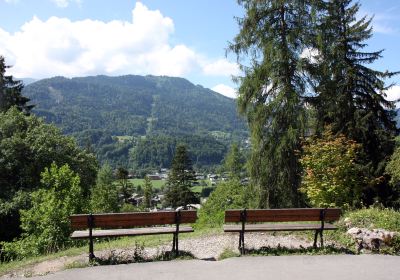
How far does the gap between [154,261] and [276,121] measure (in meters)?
10.2

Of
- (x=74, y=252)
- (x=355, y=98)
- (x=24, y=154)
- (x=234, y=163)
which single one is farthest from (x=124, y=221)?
(x=234, y=163)

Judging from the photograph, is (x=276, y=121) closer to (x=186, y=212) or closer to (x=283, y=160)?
(x=283, y=160)

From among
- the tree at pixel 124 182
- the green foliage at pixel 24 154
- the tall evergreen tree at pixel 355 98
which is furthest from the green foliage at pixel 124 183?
the tall evergreen tree at pixel 355 98

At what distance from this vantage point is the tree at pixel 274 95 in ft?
54.1

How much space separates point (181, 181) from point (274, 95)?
39.8m

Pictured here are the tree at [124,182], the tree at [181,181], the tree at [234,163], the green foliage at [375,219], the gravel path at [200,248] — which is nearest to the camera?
the gravel path at [200,248]

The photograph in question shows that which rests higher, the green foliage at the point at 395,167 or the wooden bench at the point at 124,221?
the green foliage at the point at 395,167

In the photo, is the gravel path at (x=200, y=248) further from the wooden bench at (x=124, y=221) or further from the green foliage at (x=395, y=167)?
the green foliage at (x=395, y=167)

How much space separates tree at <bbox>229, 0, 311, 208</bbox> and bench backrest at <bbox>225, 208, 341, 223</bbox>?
7556 millimetres

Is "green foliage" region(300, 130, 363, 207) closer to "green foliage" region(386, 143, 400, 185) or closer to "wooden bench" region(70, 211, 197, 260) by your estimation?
"green foliage" region(386, 143, 400, 185)

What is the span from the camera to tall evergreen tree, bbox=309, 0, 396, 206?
60.3ft

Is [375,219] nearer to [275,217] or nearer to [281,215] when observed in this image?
[281,215]

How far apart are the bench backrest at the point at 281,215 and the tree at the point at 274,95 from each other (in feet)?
24.8

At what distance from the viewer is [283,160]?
1680cm
